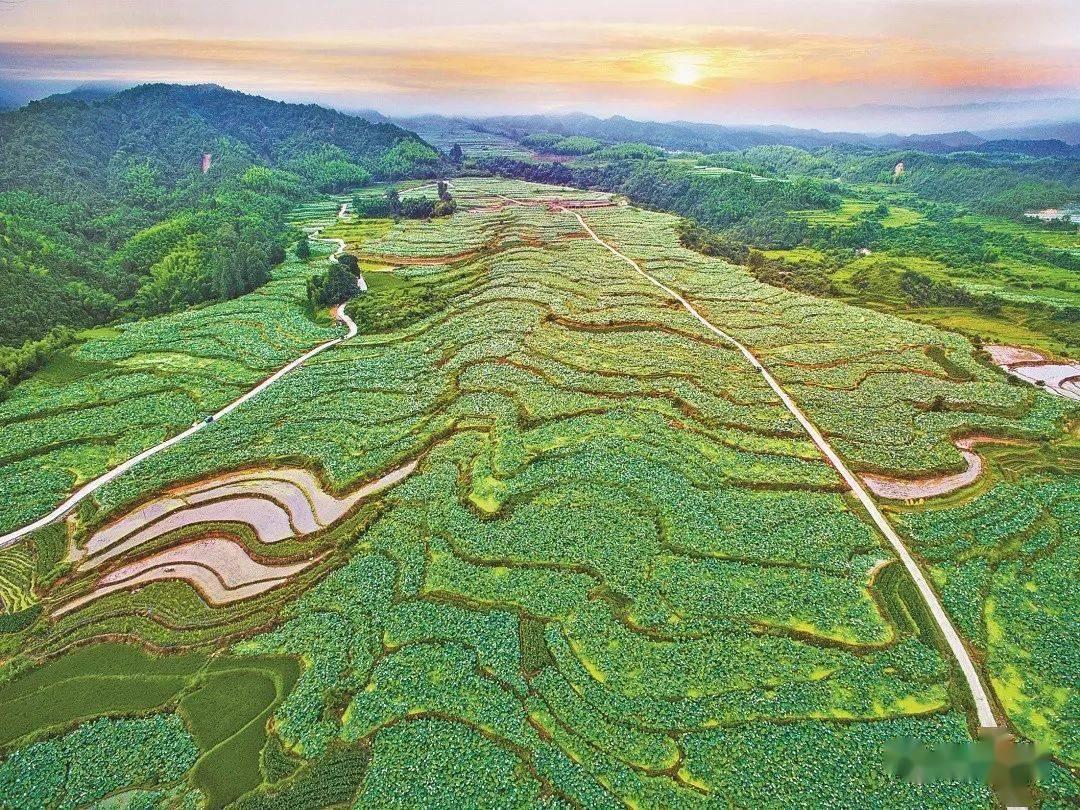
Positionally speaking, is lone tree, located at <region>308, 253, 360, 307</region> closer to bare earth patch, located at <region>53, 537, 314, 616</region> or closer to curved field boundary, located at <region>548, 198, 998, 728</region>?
bare earth patch, located at <region>53, 537, 314, 616</region>

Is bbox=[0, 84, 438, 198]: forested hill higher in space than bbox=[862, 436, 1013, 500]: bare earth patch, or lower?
higher

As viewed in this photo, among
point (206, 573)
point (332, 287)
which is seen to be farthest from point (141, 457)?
point (332, 287)

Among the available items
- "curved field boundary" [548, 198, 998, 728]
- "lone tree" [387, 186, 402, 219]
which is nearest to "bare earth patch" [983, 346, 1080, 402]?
"curved field boundary" [548, 198, 998, 728]

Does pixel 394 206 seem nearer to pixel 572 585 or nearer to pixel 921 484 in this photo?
pixel 572 585

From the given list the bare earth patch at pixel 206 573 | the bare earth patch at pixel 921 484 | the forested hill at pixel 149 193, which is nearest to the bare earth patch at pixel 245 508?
the bare earth patch at pixel 206 573

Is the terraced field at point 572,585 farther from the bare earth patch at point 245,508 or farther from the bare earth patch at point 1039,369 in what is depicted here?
the bare earth patch at point 1039,369

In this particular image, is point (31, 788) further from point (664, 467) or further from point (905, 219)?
point (905, 219)
